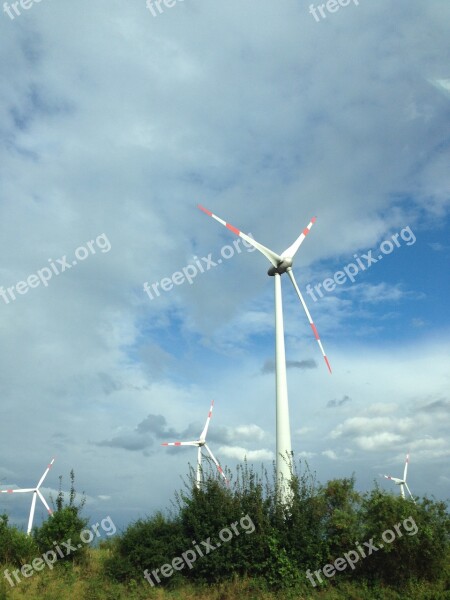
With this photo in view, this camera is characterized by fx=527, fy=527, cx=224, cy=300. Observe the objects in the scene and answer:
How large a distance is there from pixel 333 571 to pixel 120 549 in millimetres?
9704

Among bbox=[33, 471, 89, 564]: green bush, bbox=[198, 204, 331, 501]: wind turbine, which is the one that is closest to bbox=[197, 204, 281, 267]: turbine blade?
bbox=[198, 204, 331, 501]: wind turbine

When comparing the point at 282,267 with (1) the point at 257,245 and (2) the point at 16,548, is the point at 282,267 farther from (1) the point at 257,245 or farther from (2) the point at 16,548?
(2) the point at 16,548

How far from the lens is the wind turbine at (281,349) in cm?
2562

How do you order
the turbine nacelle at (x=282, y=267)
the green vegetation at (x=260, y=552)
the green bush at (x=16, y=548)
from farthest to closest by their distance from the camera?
the turbine nacelle at (x=282, y=267)
the green bush at (x=16, y=548)
the green vegetation at (x=260, y=552)

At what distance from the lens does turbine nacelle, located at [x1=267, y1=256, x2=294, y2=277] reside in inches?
1335

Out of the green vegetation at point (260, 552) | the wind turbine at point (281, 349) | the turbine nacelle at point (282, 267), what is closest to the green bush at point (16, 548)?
the green vegetation at point (260, 552)

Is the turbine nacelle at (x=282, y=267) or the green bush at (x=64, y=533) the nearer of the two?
the green bush at (x=64, y=533)

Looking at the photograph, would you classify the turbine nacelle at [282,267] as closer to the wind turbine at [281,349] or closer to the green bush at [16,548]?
the wind turbine at [281,349]

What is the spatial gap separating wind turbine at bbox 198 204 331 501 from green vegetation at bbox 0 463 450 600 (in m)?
1.01

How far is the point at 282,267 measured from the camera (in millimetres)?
34031

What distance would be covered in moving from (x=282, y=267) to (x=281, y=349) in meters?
6.91

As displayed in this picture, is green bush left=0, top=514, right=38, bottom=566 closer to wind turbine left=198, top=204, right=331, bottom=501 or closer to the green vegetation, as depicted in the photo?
the green vegetation

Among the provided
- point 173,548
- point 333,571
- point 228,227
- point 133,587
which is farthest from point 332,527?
point 228,227

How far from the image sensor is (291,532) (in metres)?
23.0
